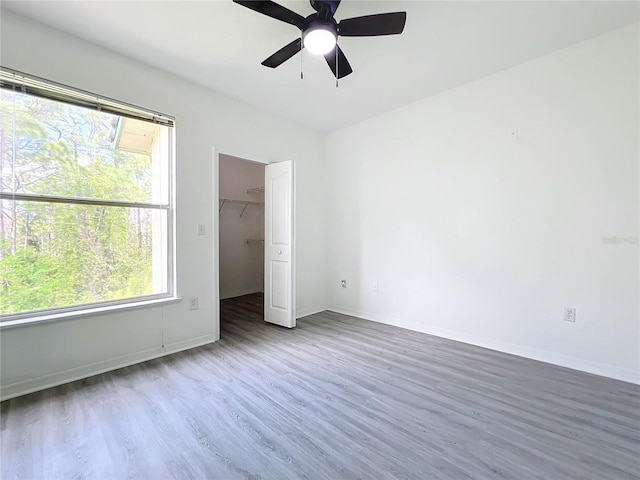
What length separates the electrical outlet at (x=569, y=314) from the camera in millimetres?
2549

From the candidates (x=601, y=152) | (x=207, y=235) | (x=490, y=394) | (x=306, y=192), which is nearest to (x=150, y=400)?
(x=207, y=235)

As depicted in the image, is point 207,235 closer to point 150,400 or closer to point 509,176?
point 150,400

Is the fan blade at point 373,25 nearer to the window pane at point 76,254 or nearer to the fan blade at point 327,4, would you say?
the fan blade at point 327,4

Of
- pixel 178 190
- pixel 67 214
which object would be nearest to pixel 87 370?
pixel 67 214

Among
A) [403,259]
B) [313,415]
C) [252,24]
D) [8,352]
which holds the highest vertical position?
[252,24]

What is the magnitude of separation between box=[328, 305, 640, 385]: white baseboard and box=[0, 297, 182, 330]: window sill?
8.91 feet

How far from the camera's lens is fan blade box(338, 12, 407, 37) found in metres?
1.79

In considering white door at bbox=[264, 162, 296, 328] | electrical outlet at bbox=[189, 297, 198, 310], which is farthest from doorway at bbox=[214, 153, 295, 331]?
electrical outlet at bbox=[189, 297, 198, 310]

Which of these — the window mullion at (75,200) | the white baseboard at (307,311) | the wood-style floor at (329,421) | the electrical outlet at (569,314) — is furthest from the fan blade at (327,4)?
the white baseboard at (307,311)

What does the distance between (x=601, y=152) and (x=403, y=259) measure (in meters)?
2.10

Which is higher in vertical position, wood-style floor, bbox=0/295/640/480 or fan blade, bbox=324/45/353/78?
fan blade, bbox=324/45/353/78

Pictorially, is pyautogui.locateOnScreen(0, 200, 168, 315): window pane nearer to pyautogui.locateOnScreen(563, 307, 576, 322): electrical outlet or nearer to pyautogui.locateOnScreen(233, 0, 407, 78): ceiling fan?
pyautogui.locateOnScreen(233, 0, 407, 78): ceiling fan

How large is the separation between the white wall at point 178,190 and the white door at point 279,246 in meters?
0.39

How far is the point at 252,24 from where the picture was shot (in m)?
2.19
